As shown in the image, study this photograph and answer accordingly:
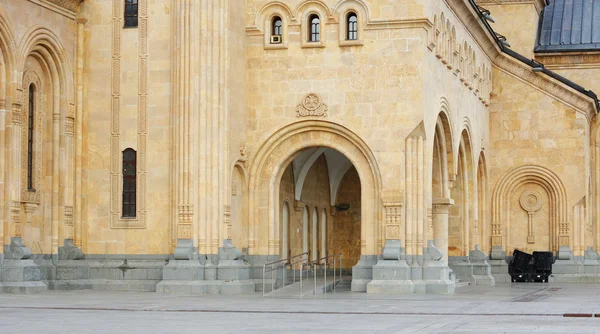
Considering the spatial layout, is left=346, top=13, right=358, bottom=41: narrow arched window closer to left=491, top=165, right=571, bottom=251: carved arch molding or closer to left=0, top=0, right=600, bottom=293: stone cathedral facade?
left=0, top=0, right=600, bottom=293: stone cathedral facade

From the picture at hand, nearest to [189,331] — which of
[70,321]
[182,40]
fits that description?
[70,321]

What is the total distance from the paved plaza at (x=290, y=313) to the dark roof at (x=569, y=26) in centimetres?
2693

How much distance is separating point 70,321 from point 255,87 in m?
16.6

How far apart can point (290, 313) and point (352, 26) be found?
14.1 metres

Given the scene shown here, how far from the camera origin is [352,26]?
38500 mm

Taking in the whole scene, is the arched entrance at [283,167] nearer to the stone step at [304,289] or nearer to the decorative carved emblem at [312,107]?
the decorative carved emblem at [312,107]

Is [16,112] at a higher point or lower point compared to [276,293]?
higher

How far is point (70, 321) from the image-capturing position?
77.2 feet

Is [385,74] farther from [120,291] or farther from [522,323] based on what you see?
[522,323]

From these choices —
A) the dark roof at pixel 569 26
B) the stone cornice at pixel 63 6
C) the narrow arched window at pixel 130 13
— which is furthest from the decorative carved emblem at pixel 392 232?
the dark roof at pixel 569 26

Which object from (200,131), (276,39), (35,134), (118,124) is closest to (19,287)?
(35,134)

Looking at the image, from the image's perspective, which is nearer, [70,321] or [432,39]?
[70,321]

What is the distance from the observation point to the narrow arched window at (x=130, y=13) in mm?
38031

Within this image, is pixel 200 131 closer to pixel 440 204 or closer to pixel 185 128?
pixel 185 128
